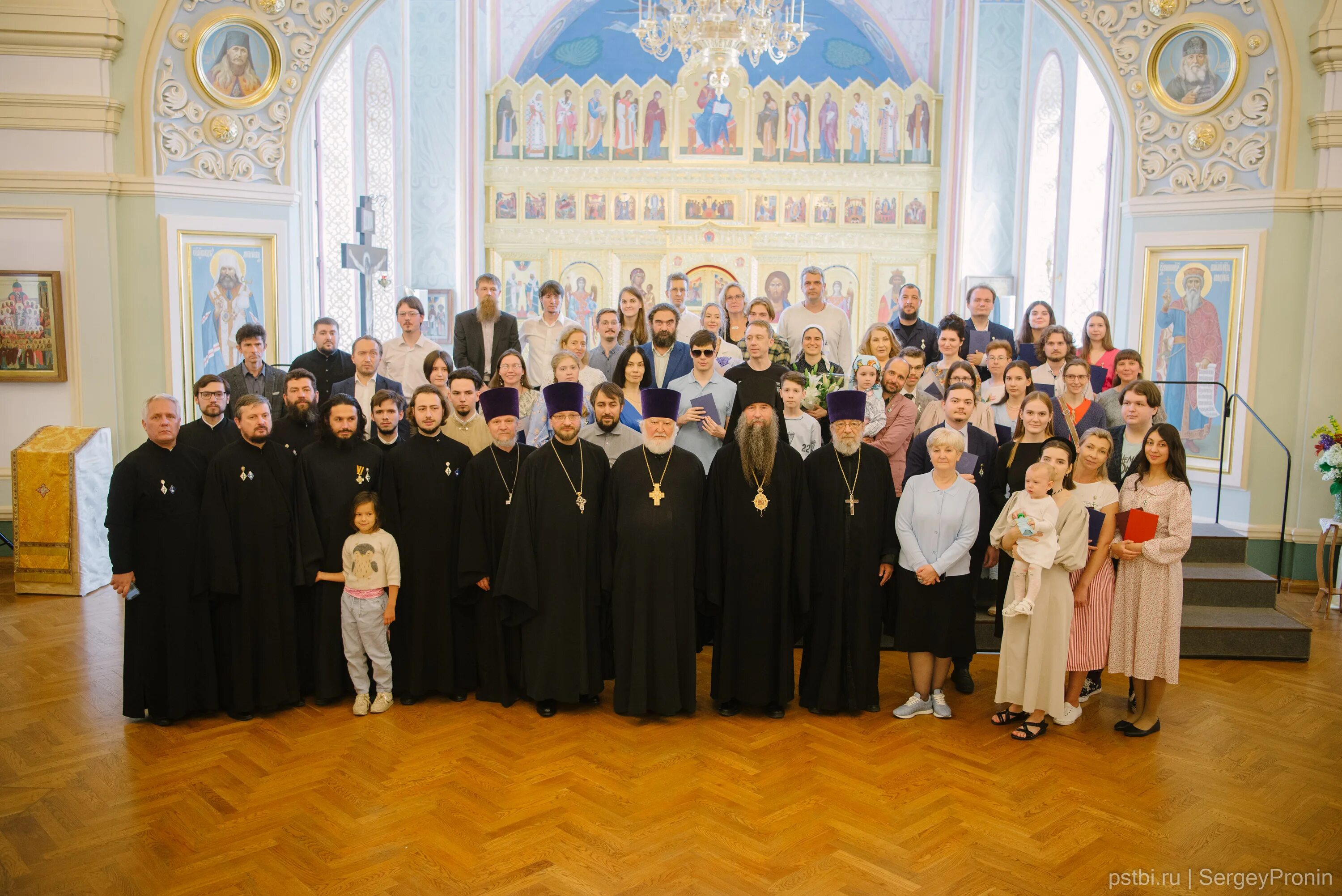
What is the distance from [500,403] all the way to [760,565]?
76.0 inches

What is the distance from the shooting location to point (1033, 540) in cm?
538

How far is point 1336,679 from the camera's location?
6.59 meters

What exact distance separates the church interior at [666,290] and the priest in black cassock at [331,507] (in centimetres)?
36

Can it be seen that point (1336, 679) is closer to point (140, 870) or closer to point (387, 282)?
point (140, 870)

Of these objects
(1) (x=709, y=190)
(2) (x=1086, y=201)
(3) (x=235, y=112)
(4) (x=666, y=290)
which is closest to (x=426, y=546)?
(3) (x=235, y=112)

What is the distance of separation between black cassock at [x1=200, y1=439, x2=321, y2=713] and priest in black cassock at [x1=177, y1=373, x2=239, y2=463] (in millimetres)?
357

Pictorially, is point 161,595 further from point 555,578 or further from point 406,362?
point 406,362

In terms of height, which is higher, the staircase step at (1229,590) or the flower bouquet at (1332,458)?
the flower bouquet at (1332,458)

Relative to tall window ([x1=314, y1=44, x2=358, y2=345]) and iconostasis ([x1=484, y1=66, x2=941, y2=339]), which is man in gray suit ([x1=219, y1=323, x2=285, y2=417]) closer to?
tall window ([x1=314, y1=44, x2=358, y2=345])

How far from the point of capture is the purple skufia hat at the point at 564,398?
19.0 ft

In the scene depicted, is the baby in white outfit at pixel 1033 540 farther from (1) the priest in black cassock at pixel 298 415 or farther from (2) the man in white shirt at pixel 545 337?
(1) the priest in black cassock at pixel 298 415

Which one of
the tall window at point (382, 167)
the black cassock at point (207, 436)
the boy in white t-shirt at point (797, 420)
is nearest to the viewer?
the black cassock at point (207, 436)

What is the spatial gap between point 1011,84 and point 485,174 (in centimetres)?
931

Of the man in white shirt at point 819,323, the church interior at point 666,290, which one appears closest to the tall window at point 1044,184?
the church interior at point 666,290
